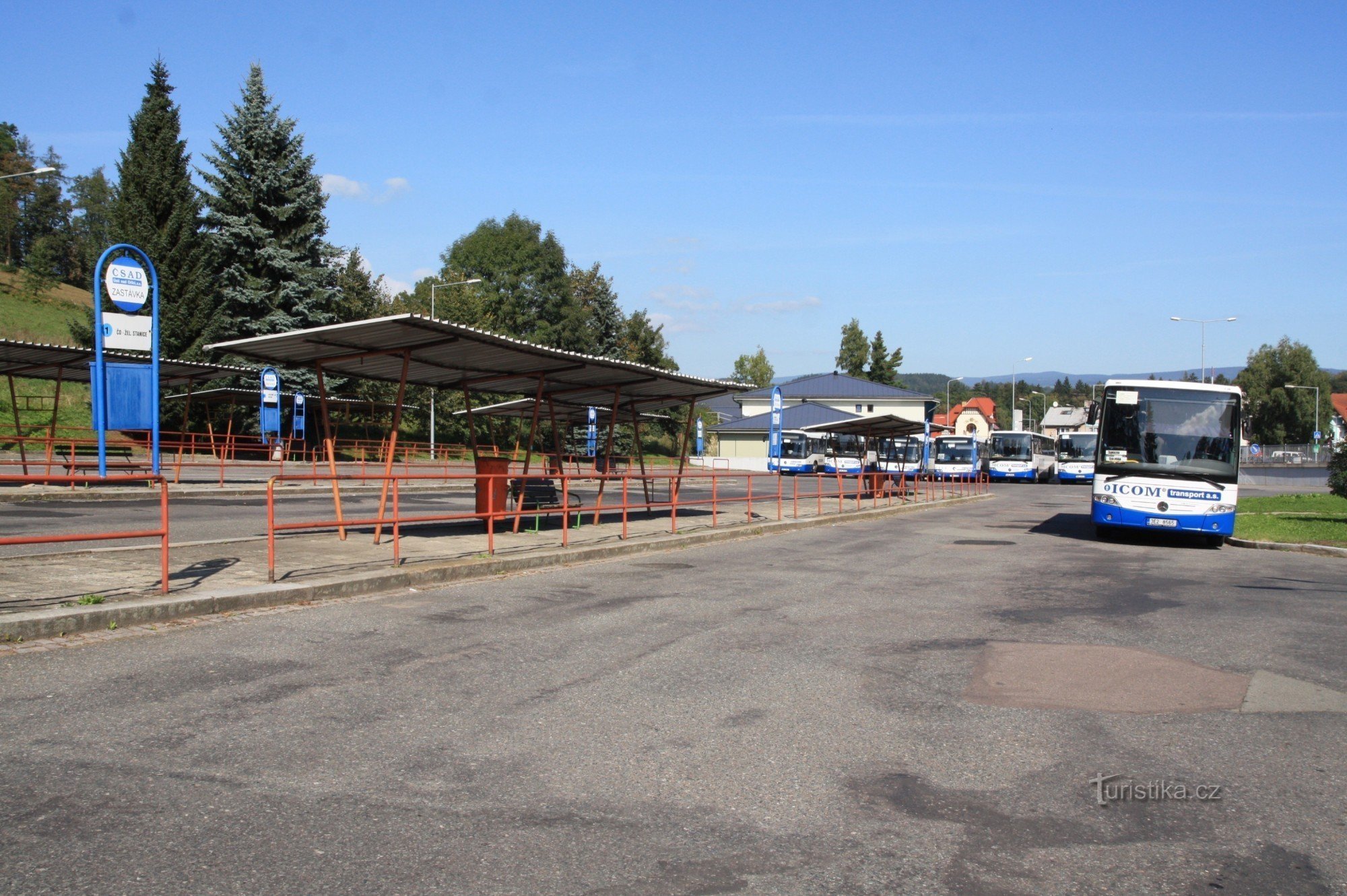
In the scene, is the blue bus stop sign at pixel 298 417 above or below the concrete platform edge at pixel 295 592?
above

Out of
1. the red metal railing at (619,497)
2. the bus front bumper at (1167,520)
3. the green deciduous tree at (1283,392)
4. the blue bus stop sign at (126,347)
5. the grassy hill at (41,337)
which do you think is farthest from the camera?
the green deciduous tree at (1283,392)

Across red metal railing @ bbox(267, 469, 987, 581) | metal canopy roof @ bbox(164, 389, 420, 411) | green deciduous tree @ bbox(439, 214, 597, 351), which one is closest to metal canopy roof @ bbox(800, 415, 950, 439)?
red metal railing @ bbox(267, 469, 987, 581)

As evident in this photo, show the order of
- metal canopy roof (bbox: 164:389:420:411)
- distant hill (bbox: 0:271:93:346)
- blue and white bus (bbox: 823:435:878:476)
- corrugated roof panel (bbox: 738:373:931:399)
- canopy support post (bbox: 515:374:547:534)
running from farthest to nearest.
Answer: corrugated roof panel (bbox: 738:373:931:399) < blue and white bus (bbox: 823:435:878:476) < distant hill (bbox: 0:271:93:346) < metal canopy roof (bbox: 164:389:420:411) < canopy support post (bbox: 515:374:547:534)

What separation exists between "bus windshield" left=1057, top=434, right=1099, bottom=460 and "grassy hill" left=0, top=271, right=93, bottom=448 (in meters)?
45.6

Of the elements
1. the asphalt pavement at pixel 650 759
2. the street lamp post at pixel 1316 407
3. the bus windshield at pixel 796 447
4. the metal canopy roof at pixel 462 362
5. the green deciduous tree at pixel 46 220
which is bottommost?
the asphalt pavement at pixel 650 759

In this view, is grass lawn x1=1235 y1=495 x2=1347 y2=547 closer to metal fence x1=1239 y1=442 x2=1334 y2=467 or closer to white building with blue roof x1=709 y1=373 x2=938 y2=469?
white building with blue roof x1=709 y1=373 x2=938 y2=469

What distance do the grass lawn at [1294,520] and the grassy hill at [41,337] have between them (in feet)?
93.1

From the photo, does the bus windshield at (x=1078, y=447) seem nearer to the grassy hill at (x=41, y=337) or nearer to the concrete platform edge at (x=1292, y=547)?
the concrete platform edge at (x=1292, y=547)

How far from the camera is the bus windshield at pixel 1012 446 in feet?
180

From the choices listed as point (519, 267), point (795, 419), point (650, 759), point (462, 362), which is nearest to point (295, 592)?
point (650, 759)

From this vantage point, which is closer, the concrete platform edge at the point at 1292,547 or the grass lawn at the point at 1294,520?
the concrete platform edge at the point at 1292,547

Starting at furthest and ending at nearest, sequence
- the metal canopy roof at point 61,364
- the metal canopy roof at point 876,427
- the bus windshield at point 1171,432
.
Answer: the metal canopy roof at point 876,427
the metal canopy roof at point 61,364
the bus windshield at point 1171,432

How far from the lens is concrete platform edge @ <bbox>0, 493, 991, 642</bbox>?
24.6ft

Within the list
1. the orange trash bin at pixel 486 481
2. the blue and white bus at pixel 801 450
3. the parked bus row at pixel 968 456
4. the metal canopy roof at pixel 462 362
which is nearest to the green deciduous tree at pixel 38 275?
the blue and white bus at pixel 801 450
